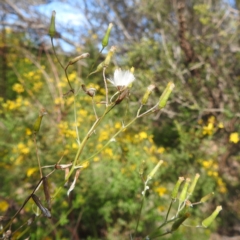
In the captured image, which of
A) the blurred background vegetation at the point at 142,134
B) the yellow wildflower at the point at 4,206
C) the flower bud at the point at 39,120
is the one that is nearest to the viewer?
the flower bud at the point at 39,120

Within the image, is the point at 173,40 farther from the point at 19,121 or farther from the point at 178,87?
the point at 19,121

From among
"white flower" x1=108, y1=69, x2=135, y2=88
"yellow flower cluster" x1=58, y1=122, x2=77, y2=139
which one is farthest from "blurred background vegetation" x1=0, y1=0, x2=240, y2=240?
"white flower" x1=108, y1=69, x2=135, y2=88

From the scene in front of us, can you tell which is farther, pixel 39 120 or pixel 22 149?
pixel 22 149

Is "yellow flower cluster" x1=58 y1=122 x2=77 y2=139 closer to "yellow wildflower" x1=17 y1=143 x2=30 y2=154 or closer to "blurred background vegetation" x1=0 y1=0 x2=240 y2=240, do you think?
"blurred background vegetation" x1=0 y1=0 x2=240 y2=240

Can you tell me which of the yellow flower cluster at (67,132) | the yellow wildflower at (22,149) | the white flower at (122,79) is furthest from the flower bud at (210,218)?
the yellow wildflower at (22,149)

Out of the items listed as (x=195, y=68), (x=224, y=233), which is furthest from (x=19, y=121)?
(x=224, y=233)

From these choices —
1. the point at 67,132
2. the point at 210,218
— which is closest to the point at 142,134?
the point at 67,132

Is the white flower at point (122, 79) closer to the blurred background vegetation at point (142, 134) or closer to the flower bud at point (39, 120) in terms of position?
the flower bud at point (39, 120)

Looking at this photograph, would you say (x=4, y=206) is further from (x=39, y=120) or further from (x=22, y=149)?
(x=39, y=120)
